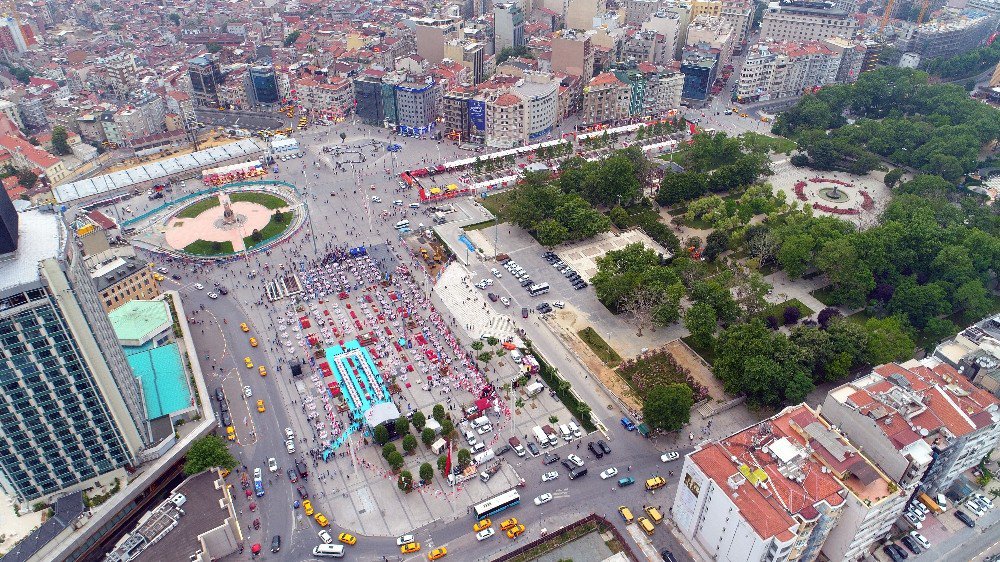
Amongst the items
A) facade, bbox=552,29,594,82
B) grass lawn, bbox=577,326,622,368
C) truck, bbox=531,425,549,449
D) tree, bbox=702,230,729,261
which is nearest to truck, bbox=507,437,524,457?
truck, bbox=531,425,549,449

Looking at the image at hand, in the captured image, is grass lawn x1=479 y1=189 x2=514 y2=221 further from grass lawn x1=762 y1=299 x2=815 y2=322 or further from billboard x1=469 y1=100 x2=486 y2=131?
grass lawn x1=762 y1=299 x2=815 y2=322

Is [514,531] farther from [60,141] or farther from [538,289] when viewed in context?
[60,141]

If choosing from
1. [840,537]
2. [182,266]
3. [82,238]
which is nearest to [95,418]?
[82,238]

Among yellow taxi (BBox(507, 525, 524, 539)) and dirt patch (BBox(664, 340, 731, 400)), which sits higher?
dirt patch (BBox(664, 340, 731, 400))

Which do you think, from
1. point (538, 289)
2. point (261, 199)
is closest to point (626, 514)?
point (538, 289)

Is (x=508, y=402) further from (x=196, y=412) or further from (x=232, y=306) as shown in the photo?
(x=232, y=306)

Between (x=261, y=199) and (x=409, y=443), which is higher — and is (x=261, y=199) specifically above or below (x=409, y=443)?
below
